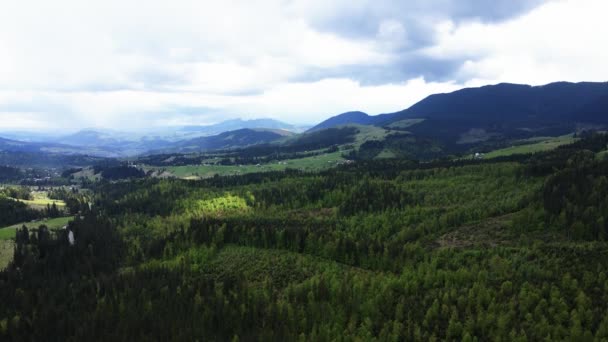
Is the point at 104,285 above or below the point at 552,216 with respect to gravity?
below

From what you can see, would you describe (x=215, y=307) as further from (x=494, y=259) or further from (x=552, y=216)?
(x=552, y=216)

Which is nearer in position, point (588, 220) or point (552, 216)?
point (588, 220)

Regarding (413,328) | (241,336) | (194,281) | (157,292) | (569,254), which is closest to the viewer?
(413,328)

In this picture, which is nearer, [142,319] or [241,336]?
[241,336]

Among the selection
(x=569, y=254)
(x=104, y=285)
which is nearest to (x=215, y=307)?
(x=104, y=285)

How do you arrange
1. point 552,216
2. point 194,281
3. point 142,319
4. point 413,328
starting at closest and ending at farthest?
point 413,328 < point 142,319 < point 194,281 < point 552,216

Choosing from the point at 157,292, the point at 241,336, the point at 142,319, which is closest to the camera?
the point at 241,336

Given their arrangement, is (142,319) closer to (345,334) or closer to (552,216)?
(345,334)

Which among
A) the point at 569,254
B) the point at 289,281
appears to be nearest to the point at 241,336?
the point at 289,281

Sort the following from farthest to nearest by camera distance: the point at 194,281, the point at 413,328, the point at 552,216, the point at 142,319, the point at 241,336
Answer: the point at 552,216 < the point at 194,281 < the point at 142,319 < the point at 241,336 < the point at 413,328
